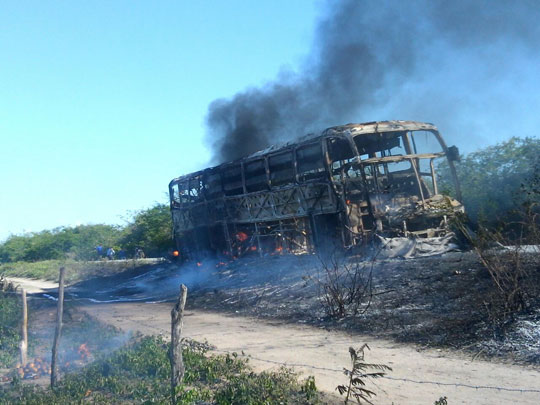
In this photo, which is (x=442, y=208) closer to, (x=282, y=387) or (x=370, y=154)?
(x=370, y=154)

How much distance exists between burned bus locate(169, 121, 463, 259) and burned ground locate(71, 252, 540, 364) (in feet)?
3.00

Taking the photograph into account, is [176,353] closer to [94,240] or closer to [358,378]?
[358,378]

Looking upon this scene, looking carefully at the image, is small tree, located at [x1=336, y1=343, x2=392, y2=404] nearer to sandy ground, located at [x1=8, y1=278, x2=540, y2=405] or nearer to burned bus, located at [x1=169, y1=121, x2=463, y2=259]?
sandy ground, located at [x1=8, y1=278, x2=540, y2=405]

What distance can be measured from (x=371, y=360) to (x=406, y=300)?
2.86m

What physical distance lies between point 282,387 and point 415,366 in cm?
177

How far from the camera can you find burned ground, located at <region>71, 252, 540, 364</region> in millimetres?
7062

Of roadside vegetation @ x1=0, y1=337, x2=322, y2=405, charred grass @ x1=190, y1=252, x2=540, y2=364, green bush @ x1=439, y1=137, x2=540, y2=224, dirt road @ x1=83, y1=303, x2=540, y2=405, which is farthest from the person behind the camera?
green bush @ x1=439, y1=137, x2=540, y2=224

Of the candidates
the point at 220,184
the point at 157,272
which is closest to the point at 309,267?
the point at 220,184

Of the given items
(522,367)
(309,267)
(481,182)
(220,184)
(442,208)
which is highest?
(220,184)

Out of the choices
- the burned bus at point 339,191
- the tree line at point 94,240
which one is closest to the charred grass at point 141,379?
the burned bus at point 339,191

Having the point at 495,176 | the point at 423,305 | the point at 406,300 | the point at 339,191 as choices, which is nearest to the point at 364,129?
the point at 339,191

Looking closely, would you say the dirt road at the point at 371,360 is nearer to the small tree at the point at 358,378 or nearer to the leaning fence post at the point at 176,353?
the small tree at the point at 358,378

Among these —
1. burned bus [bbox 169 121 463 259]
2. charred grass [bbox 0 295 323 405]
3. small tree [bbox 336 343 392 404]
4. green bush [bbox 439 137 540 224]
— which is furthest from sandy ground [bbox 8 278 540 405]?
green bush [bbox 439 137 540 224]

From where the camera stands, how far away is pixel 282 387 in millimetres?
5848
